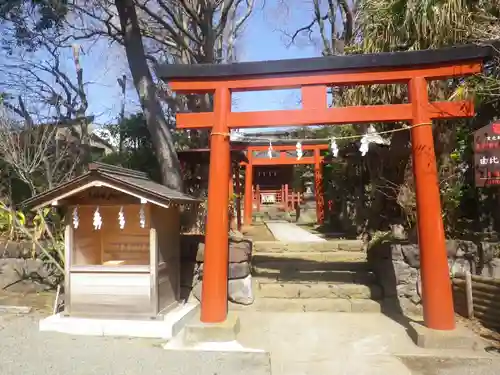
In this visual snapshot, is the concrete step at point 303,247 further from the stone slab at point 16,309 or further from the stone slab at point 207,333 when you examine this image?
the stone slab at point 16,309

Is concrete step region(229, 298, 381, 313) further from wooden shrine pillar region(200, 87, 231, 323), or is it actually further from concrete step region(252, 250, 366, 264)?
concrete step region(252, 250, 366, 264)

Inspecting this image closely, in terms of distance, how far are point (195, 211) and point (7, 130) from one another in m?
4.76

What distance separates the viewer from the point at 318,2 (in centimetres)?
1661

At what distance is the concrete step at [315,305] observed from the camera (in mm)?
7465

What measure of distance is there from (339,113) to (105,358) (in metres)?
4.63

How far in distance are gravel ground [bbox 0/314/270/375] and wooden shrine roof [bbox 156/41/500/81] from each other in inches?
154

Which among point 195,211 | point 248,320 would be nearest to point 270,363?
point 248,320

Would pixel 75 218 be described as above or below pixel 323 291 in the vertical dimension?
above

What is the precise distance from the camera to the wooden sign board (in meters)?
6.00

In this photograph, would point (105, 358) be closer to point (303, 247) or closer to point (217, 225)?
point (217, 225)

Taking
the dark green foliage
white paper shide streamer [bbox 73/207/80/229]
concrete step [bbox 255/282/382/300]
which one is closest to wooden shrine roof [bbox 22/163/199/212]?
white paper shide streamer [bbox 73/207/80/229]

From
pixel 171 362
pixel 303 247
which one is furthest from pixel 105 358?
pixel 303 247

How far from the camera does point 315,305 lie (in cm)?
755

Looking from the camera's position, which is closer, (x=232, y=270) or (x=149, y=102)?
(x=232, y=270)
